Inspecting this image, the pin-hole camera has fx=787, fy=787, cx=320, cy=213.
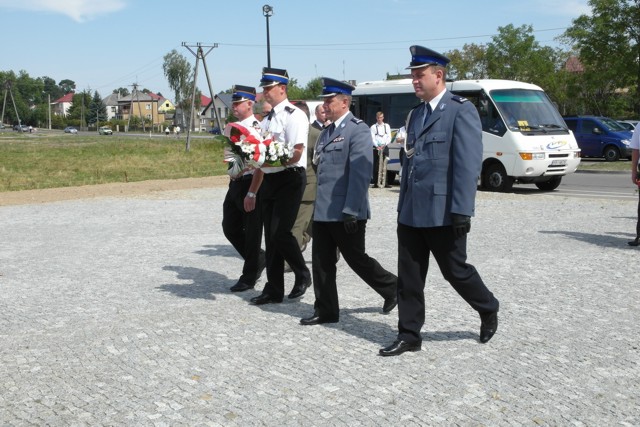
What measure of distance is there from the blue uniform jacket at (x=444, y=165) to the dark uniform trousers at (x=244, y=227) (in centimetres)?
222

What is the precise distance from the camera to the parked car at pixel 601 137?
29.7 metres

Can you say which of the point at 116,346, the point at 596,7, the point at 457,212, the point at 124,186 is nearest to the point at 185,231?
the point at 116,346

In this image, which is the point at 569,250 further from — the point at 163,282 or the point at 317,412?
the point at 317,412

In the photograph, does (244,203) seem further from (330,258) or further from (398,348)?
(398,348)

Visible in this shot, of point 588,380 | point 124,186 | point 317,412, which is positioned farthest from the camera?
point 124,186

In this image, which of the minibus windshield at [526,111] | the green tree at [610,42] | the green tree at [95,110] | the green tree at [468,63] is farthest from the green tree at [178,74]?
the minibus windshield at [526,111]

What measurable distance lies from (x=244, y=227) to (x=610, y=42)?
34512 millimetres

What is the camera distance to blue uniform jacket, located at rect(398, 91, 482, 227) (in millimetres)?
4941

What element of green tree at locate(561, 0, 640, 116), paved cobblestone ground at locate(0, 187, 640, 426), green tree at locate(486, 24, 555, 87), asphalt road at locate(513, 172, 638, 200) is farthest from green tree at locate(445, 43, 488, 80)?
paved cobblestone ground at locate(0, 187, 640, 426)

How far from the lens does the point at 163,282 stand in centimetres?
780

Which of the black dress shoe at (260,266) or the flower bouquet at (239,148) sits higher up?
the flower bouquet at (239,148)

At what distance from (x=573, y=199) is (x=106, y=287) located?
10.9 metres

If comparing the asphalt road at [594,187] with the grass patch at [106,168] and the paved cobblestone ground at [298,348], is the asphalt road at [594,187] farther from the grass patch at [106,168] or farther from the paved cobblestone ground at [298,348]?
the paved cobblestone ground at [298,348]

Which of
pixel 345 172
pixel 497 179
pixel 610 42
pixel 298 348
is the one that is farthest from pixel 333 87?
pixel 610 42
